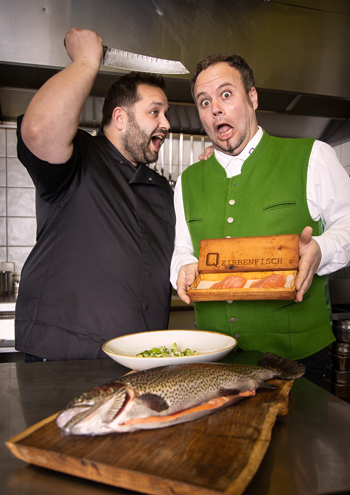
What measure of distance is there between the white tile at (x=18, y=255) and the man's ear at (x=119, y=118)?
1.92 metres

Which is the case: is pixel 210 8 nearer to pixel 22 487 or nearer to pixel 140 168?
pixel 140 168

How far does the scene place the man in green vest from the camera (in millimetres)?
1253

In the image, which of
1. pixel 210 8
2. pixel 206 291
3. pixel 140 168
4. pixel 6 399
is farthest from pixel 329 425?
pixel 210 8

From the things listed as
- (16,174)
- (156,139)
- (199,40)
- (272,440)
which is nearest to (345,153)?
(199,40)

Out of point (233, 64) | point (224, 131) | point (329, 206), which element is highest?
point (233, 64)

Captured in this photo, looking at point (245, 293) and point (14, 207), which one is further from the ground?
point (14, 207)

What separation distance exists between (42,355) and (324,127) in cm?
299

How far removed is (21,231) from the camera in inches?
128

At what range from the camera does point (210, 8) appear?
Answer: 2.55 m

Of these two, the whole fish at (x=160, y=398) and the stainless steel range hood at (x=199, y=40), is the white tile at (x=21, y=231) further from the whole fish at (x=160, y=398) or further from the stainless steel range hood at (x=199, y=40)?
the whole fish at (x=160, y=398)

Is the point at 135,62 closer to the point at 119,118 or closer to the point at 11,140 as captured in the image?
the point at 119,118

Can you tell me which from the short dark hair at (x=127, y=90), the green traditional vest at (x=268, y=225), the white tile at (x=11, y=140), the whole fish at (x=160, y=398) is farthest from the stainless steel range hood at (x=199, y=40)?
the whole fish at (x=160, y=398)

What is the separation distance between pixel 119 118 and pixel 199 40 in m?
1.20

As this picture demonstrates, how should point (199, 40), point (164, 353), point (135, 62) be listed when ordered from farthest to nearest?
point (199, 40), point (135, 62), point (164, 353)
